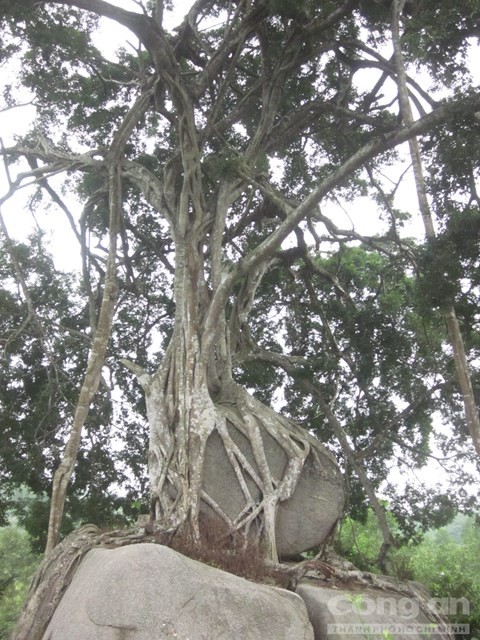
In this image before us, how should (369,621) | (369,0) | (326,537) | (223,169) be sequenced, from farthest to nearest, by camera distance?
(369,0) < (223,169) < (326,537) < (369,621)

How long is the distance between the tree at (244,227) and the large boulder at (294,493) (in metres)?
0.13

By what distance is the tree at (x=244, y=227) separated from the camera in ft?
22.7

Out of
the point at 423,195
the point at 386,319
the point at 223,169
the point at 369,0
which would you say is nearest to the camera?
the point at 423,195

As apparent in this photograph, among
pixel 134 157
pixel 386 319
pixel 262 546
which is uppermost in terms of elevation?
pixel 134 157

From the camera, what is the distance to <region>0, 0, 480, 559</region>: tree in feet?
22.7

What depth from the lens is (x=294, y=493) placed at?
23.5ft

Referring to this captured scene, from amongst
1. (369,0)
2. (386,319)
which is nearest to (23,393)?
(386,319)

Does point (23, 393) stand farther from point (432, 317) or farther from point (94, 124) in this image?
point (432, 317)

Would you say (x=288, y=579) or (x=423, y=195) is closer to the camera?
(x=288, y=579)

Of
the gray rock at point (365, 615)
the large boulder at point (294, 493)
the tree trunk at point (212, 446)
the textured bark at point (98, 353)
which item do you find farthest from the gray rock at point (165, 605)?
the large boulder at point (294, 493)

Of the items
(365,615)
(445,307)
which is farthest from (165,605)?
(445,307)

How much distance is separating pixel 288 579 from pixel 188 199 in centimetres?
536

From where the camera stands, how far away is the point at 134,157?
37.8ft

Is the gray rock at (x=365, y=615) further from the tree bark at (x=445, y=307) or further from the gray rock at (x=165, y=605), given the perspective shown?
the tree bark at (x=445, y=307)
